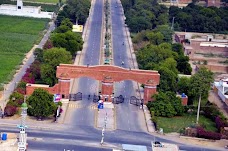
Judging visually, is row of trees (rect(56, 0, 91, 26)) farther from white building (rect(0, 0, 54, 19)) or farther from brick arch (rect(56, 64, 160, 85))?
brick arch (rect(56, 64, 160, 85))

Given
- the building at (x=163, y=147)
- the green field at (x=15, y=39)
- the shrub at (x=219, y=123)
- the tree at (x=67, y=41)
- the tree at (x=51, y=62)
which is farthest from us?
the tree at (x=67, y=41)

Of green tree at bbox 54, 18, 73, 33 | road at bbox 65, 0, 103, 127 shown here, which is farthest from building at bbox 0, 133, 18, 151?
green tree at bbox 54, 18, 73, 33

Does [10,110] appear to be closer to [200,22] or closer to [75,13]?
[75,13]

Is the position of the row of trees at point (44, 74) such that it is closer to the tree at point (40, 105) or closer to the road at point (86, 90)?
the tree at point (40, 105)

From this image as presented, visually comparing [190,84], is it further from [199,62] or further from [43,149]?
[199,62]

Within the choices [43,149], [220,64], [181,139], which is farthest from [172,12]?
[43,149]

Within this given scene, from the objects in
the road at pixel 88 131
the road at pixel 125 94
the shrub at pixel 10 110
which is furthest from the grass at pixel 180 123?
the shrub at pixel 10 110
